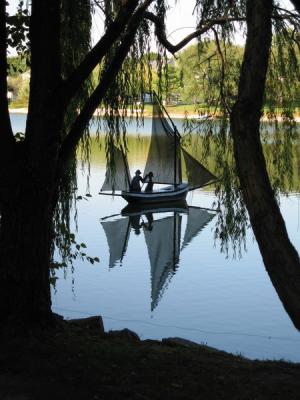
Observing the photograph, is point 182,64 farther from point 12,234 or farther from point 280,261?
point 280,261

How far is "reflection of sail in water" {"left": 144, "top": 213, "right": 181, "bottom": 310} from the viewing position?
11.2m

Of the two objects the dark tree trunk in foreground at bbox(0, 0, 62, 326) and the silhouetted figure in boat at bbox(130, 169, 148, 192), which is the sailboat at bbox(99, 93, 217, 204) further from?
the dark tree trunk in foreground at bbox(0, 0, 62, 326)

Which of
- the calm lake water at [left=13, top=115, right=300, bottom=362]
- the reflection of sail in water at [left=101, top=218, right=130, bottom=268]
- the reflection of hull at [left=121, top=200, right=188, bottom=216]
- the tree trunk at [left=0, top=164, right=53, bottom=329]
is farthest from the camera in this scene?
the reflection of hull at [left=121, top=200, right=188, bottom=216]

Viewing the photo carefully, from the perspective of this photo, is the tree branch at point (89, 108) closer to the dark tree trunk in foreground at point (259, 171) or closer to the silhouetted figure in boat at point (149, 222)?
the dark tree trunk in foreground at point (259, 171)

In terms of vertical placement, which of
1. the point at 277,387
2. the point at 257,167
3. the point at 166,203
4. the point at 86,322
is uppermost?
the point at 257,167

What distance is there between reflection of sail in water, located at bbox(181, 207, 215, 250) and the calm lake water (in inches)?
8.2

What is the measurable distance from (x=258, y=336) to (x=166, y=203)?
1545 centimetres

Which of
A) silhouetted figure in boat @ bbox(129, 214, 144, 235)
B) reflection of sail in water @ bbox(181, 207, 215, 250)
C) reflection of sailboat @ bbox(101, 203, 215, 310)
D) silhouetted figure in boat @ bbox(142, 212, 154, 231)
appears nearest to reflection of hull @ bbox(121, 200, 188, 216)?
reflection of sailboat @ bbox(101, 203, 215, 310)

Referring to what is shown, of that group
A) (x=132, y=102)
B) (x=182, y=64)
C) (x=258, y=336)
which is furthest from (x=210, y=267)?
(x=132, y=102)

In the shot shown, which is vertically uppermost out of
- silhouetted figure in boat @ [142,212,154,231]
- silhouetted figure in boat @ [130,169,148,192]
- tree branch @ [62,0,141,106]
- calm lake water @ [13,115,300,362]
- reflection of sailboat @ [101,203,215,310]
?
tree branch @ [62,0,141,106]

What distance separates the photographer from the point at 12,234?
12.4 feet

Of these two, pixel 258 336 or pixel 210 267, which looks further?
pixel 210 267

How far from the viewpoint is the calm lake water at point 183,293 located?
338 inches

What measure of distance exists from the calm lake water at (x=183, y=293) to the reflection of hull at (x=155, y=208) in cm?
582
